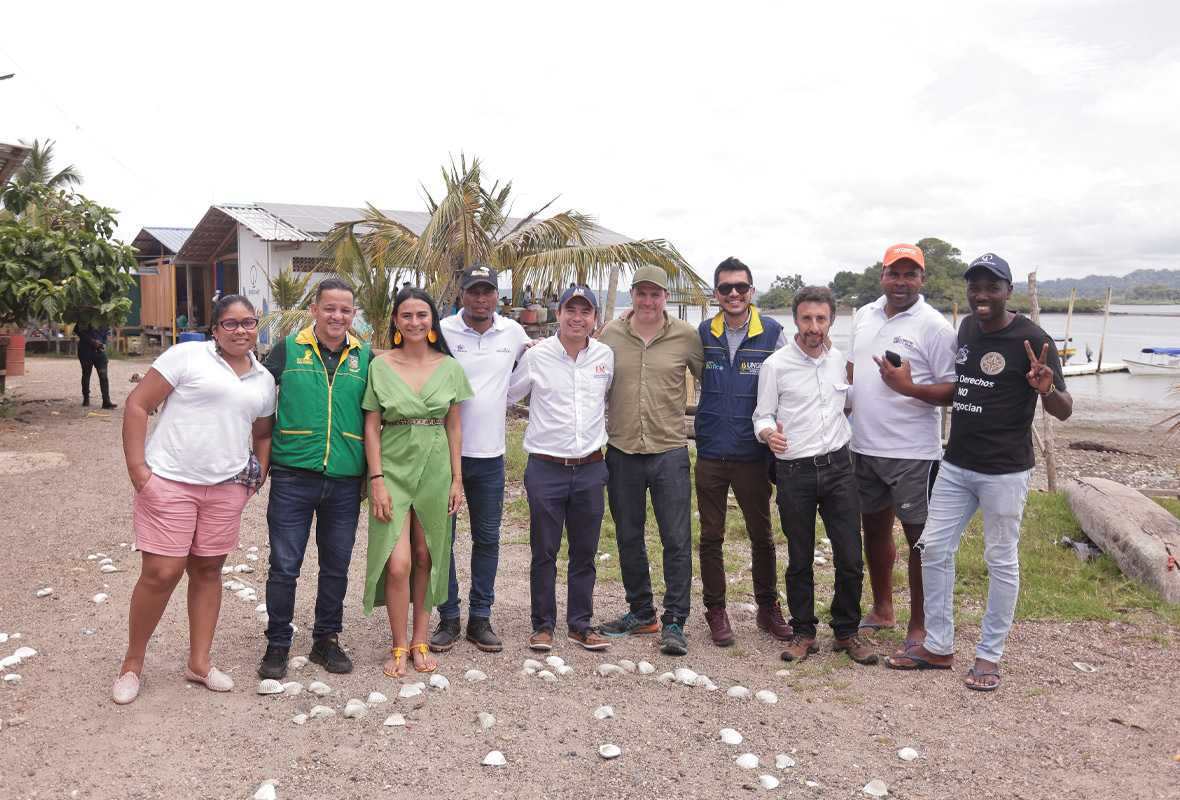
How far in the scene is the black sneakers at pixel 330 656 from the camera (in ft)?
16.0

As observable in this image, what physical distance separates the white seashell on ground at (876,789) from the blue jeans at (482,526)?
2454 mm

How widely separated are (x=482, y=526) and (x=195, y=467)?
1.71 meters

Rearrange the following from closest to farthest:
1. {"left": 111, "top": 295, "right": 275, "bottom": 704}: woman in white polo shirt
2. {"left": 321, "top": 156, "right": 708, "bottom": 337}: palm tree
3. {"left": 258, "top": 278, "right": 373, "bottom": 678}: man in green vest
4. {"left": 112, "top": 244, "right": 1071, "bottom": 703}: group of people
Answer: {"left": 111, "top": 295, "right": 275, "bottom": 704}: woman in white polo shirt → {"left": 112, "top": 244, "right": 1071, "bottom": 703}: group of people → {"left": 258, "top": 278, "right": 373, "bottom": 678}: man in green vest → {"left": 321, "top": 156, "right": 708, "bottom": 337}: palm tree

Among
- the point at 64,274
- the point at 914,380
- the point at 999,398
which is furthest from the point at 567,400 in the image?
the point at 64,274

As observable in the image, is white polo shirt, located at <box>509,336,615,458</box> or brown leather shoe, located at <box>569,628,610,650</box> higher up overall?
white polo shirt, located at <box>509,336,615,458</box>

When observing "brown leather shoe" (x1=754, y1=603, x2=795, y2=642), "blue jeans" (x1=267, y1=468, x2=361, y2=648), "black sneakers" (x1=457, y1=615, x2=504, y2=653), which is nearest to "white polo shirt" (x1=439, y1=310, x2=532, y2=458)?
"blue jeans" (x1=267, y1=468, x2=361, y2=648)

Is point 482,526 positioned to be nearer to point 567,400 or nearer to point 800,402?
point 567,400

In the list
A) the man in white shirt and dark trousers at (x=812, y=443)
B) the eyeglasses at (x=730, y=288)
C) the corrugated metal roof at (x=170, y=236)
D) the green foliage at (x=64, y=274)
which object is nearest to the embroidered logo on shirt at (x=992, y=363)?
the man in white shirt and dark trousers at (x=812, y=443)

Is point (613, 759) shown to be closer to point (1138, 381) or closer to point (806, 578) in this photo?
point (806, 578)

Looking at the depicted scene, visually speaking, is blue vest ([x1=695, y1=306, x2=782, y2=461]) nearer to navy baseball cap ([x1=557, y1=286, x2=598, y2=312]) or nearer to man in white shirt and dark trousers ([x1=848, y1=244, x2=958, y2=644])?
man in white shirt and dark trousers ([x1=848, y1=244, x2=958, y2=644])

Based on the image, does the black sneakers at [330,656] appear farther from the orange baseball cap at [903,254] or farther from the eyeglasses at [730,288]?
the orange baseball cap at [903,254]

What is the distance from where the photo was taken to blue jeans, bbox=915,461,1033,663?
488 cm

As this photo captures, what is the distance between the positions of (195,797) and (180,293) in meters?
29.3

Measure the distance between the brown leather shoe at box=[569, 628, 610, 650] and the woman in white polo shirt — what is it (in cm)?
204
